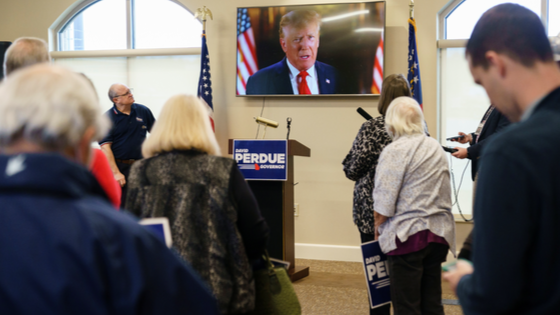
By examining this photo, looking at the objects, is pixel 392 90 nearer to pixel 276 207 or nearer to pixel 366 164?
pixel 366 164

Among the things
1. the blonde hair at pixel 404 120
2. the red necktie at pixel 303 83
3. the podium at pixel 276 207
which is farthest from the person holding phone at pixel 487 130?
the red necktie at pixel 303 83

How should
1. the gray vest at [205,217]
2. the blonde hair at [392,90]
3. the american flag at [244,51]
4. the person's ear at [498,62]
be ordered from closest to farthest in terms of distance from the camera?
the person's ear at [498,62] → the gray vest at [205,217] → the blonde hair at [392,90] → the american flag at [244,51]

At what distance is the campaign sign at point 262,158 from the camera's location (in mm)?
3961

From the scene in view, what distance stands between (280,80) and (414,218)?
344 cm

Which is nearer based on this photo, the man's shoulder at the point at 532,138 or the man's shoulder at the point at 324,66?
the man's shoulder at the point at 532,138

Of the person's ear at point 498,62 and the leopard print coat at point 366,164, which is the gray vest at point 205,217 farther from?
the leopard print coat at point 366,164

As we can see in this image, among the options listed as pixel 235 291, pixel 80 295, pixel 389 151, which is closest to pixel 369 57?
pixel 389 151

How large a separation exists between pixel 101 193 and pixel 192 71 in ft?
17.7

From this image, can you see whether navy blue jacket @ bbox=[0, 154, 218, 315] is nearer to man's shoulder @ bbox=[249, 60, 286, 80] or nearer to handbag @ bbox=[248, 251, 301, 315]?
handbag @ bbox=[248, 251, 301, 315]

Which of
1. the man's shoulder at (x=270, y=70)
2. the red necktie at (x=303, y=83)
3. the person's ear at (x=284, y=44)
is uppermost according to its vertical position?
the person's ear at (x=284, y=44)

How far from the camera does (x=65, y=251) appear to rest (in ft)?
2.23

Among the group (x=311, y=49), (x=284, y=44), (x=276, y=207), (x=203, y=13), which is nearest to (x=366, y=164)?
(x=276, y=207)

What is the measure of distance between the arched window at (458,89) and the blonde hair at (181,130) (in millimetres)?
4121

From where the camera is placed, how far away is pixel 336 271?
4.92m
